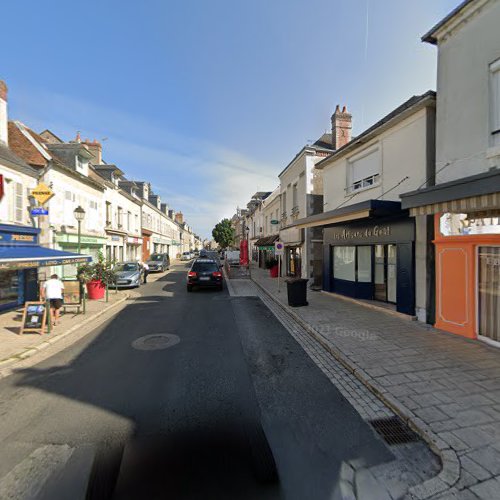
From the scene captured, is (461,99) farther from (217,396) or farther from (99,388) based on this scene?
(99,388)

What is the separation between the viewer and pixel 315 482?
2.54 metres

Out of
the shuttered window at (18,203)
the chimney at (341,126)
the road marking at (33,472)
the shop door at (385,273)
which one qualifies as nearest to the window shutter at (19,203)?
the shuttered window at (18,203)

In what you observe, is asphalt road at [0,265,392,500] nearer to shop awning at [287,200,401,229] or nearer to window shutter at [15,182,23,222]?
shop awning at [287,200,401,229]

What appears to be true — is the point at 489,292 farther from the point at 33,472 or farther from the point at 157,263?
the point at 157,263

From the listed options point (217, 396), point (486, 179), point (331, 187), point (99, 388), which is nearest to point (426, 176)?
point (486, 179)

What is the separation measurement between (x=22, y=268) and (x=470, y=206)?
12.0m

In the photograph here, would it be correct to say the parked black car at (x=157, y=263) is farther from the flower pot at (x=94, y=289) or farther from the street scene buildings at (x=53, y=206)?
the flower pot at (x=94, y=289)

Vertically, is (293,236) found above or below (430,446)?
above

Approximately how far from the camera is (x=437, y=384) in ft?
13.7

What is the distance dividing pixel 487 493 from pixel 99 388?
4.80m

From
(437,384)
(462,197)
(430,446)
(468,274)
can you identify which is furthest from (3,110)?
(468,274)

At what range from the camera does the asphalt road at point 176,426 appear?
2.51m

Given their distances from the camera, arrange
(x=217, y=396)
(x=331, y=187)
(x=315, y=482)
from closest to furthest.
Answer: (x=315, y=482), (x=217, y=396), (x=331, y=187)

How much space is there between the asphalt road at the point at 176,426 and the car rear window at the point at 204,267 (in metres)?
8.57
